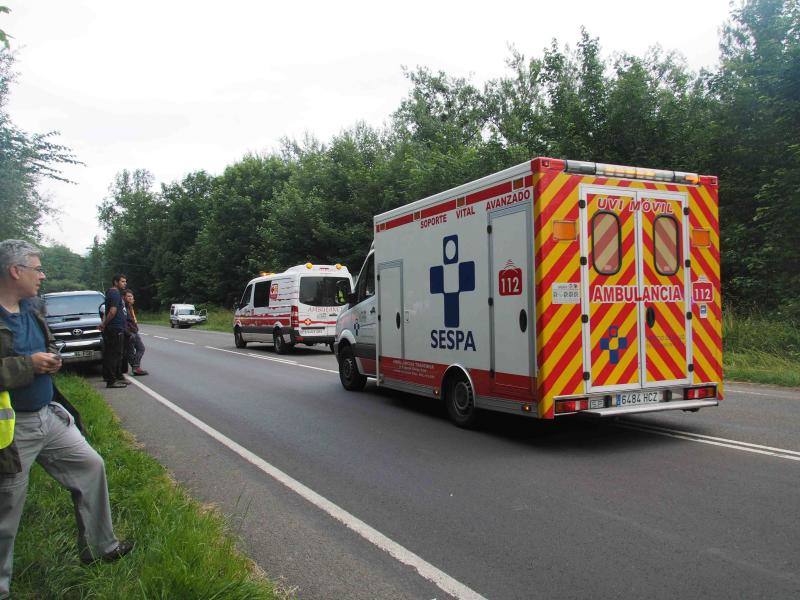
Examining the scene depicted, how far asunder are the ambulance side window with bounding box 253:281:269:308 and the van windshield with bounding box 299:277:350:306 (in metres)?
2.19

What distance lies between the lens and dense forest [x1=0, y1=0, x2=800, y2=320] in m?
15.1

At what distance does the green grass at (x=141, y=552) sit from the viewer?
3.14m

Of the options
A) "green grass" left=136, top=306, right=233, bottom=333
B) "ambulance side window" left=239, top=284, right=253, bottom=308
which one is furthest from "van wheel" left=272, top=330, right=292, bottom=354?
"green grass" left=136, top=306, right=233, bottom=333

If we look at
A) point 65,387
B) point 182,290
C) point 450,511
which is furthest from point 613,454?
point 182,290

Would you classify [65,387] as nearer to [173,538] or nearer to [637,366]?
[173,538]

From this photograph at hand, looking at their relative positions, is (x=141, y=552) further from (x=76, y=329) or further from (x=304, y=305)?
(x=304, y=305)

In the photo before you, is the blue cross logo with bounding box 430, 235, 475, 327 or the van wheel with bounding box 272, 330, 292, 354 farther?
the van wheel with bounding box 272, 330, 292, 354

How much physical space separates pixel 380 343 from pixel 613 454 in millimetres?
4358

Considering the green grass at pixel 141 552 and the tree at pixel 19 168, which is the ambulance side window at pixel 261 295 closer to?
the tree at pixel 19 168

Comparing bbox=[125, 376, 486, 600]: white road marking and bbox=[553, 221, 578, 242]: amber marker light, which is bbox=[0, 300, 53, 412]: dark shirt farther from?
bbox=[553, 221, 578, 242]: amber marker light

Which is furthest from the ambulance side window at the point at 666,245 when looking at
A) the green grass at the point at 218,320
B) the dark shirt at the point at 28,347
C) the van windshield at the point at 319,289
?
the green grass at the point at 218,320

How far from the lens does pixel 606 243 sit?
6.64m

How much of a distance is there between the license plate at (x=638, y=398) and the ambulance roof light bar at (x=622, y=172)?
2271mm

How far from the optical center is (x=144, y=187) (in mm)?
88812
